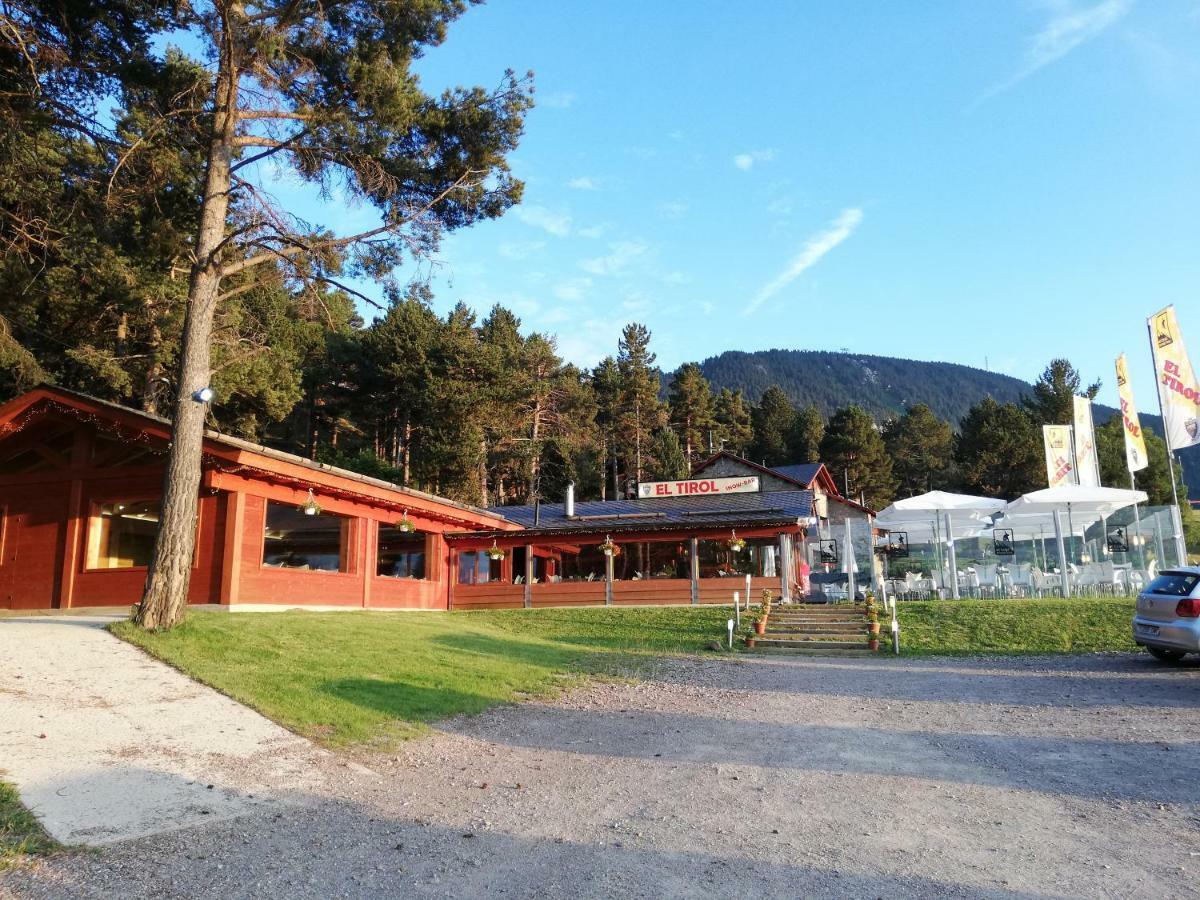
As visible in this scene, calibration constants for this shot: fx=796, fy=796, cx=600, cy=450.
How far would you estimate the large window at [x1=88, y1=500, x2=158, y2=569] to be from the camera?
1538cm

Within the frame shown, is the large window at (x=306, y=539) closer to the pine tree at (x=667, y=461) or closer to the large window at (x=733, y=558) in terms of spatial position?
the large window at (x=733, y=558)

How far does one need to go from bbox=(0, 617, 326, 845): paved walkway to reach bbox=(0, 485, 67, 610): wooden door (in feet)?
25.5

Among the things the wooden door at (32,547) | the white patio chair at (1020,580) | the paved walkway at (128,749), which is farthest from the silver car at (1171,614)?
the wooden door at (32,547)

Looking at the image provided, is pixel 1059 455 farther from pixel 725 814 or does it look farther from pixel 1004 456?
pixel 1004 456

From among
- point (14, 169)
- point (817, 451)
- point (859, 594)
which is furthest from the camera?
point (817, 451)

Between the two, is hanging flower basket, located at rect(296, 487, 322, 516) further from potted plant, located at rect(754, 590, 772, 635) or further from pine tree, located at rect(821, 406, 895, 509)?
pine tree, located at rect(821, 406, 895, 509)

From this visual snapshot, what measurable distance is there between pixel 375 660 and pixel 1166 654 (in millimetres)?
10984

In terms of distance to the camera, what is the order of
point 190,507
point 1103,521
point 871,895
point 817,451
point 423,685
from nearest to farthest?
point 871,895, point 423,685, point 190,507, point 1103,521, point 817,451

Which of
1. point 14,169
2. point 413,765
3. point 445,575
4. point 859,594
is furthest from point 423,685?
point 859,594

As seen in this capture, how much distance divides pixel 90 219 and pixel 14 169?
1.21 m

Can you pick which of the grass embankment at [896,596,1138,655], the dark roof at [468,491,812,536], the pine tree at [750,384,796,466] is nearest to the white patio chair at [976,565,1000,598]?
the grass embankment at [896,596,1138,655]

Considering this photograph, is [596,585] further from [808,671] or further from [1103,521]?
[1103,521]

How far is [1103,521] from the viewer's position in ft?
65.1

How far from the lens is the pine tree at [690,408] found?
5350 centimetres
